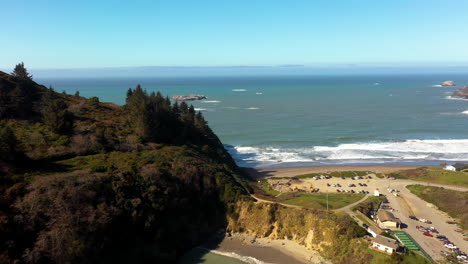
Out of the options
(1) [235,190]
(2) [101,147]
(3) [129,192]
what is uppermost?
(2) [101,147]

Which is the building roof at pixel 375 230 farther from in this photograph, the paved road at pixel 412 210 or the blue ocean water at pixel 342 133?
the blue ocean water at pixel 342 133

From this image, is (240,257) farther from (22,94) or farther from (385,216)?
(22,94)

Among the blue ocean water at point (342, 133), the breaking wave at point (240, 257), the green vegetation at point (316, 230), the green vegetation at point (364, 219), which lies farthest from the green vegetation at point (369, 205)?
the blue ocean water at point (342, 133)

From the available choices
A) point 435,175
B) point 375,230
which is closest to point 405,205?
point 375,230

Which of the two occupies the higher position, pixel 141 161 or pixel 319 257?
pixel 141 161

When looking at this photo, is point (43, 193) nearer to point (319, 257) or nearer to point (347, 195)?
point (319, 257)

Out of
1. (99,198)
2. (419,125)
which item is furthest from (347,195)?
(419,125)
